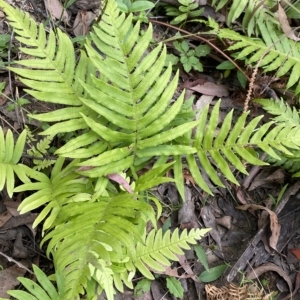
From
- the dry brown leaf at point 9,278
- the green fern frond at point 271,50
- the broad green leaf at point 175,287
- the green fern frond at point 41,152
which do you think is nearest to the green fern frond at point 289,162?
the green fern frond at point 271,50

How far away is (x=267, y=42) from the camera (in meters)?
3.11

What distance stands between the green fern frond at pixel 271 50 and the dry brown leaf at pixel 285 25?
0.10 ft

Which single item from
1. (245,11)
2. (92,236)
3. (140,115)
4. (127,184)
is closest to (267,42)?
(245,11)

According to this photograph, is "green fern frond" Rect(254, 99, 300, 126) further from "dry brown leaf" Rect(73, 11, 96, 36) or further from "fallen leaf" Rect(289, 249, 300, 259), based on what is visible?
"dry brown leaf" Rect(73, 11, 96, 36)

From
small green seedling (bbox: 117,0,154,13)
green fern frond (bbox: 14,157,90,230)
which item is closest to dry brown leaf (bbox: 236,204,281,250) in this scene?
green fern frond (bbox: 14,157,90,230)

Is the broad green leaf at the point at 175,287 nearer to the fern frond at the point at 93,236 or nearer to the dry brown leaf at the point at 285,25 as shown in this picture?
the fern frond at the point at 93,236

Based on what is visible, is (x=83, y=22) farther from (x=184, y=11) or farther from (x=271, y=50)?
(x=271, y=50)

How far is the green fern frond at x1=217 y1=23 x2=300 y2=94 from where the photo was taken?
301cm

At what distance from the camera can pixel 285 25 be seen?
10.1 feet

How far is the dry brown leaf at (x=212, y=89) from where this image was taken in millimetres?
3195

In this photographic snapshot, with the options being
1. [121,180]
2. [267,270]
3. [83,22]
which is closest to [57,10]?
[83,22]

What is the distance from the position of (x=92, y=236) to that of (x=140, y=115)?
2.30ft

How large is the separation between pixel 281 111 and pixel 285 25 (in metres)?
0.60

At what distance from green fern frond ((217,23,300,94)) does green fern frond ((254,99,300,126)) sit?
0.12 metres
